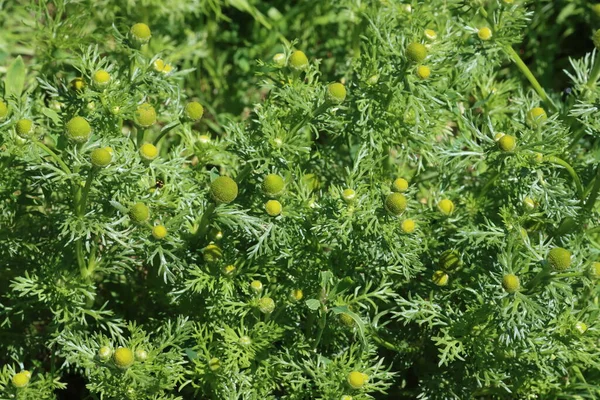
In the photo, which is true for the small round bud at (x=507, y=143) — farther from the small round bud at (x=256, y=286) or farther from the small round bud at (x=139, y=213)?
the small round bud at (x=139, y=213)

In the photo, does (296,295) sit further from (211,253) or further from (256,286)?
(211,253)

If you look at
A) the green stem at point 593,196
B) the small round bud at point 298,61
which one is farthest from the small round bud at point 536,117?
the small round bud at point 298,61

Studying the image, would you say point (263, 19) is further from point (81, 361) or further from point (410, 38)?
point (81, 361)

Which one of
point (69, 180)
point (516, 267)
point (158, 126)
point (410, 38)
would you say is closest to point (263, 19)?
point (158, 126)

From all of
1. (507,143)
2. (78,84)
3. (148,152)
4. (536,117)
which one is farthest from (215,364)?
(536,117)

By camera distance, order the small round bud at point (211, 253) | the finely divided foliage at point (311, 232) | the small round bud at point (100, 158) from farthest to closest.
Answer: the small round bud at point (211, 253), the finely divided foliage at point (311, 232), the small round bud at point (100, 158)
